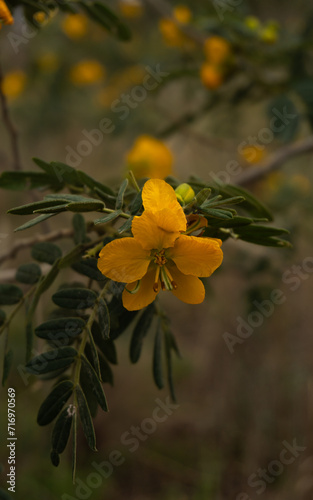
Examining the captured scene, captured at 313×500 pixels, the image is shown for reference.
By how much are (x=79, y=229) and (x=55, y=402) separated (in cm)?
24

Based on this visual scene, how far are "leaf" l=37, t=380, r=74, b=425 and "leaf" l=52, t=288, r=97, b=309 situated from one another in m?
0.10

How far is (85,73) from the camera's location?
220cm

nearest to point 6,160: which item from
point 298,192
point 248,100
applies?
point 248,100

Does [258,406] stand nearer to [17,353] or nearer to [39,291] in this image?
[17,353]

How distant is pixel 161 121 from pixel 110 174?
2.47ft

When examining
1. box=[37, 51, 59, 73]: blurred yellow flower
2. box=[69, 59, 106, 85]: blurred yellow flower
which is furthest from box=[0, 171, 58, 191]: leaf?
box=[37, 51, 59, 73]: blurred yellow flower

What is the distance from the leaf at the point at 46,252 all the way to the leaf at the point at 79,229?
0.04 m

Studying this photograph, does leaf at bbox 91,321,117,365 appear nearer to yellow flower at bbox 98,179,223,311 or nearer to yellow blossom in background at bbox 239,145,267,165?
yellow flower at bbox 98,179,223,311

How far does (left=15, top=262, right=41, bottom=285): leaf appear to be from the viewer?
67 cm

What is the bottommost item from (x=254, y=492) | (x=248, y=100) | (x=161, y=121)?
(x=254, y=492)

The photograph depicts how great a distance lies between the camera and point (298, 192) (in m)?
1.85

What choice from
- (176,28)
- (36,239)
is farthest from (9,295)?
(176,28)

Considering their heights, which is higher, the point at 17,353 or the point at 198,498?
the point at 17,353

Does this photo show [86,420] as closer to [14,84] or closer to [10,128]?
[10,128]
